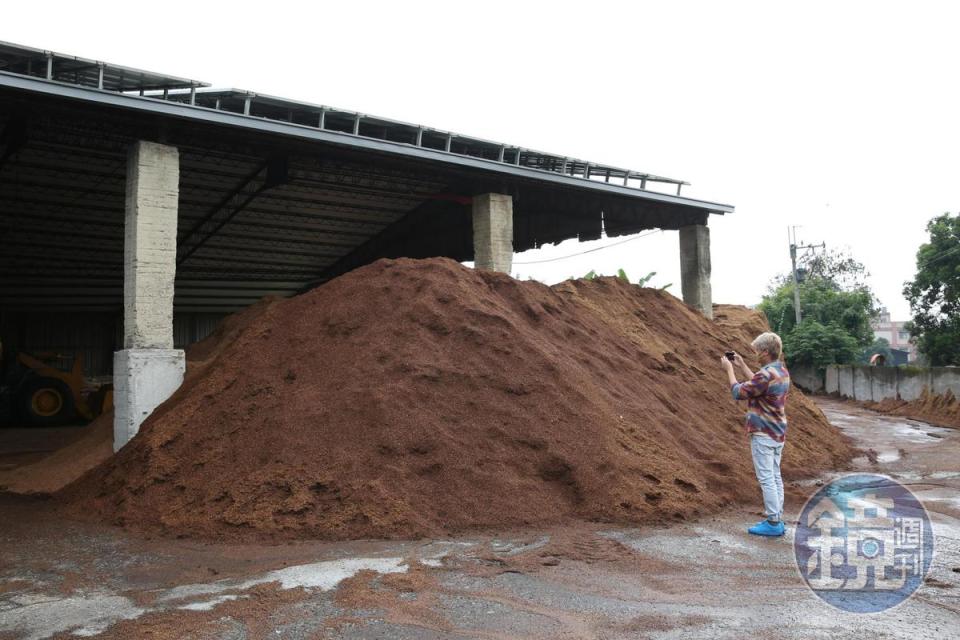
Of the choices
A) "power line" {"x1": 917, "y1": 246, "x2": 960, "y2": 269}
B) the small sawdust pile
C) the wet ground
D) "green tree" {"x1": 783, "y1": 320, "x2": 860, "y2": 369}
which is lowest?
the wet ground

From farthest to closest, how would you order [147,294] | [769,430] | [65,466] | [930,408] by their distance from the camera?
[930,408]
[147,294]
[65,466]
[769,430]

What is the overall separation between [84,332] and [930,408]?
24.7 m

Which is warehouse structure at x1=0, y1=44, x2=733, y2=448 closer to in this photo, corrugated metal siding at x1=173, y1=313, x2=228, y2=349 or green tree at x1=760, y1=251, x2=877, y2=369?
corrugated metal siding at x1=173, y1=313, x2=228, y2=349

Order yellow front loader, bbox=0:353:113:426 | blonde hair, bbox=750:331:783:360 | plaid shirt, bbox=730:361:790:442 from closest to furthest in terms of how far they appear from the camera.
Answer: plaid shirt, bbox=730:361:790:442
blonde hair, bbox=750:331:783:360
yellow front loader, bbox=0:353:113:426

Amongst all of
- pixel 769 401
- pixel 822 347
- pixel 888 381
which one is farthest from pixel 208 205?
pixel 822 347

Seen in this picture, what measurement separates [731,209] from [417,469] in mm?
13313

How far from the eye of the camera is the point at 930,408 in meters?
18.8

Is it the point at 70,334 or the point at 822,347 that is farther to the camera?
the point at 822,347

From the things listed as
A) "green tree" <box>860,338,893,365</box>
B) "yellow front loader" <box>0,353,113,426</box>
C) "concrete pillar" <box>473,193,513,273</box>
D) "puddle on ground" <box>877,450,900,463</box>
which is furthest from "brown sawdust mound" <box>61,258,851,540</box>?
"green tree" <box>860,338,893,365</box>

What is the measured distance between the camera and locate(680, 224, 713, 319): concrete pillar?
16.8 metres

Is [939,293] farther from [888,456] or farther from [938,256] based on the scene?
[888,456]

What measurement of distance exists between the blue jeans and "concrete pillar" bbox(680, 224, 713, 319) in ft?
37.3

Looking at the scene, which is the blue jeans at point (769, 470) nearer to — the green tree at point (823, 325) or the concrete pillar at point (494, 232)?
the concrete pillar at point (494, 232)

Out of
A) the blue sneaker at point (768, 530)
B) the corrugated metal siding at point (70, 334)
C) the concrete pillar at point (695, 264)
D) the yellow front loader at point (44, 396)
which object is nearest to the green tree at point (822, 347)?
the concrete pillar at point (695, 264)
